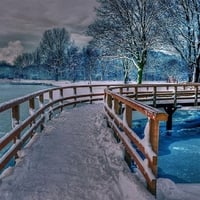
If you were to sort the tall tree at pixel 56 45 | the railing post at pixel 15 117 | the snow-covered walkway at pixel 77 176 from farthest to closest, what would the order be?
the tall tree at pixel 56 45, the railing post at pixel 15 117, the snow-covered walkway at pixel 77 176

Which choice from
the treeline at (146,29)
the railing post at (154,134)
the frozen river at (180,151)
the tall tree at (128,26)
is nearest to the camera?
the railing post at (154,134)

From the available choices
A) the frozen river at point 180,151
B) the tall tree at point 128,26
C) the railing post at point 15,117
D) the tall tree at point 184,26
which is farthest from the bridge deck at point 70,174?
the tall tree at point 128,26

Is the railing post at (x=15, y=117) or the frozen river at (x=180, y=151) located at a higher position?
the railing post at (x=15, y=117)

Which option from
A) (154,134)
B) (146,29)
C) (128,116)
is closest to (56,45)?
(146,29)

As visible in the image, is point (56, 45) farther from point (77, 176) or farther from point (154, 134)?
point (154, 134)

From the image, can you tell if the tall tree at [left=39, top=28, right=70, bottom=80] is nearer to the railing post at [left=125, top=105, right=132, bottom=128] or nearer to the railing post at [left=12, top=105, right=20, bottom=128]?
the railing post at [left=12, top=105, right=20, bottom=128]

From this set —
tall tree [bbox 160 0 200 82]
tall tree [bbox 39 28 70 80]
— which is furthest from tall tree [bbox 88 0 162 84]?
tall tree [bbox 39 28 70 80]

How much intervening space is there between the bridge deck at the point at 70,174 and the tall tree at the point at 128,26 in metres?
18.6

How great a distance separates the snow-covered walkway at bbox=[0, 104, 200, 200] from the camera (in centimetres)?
372

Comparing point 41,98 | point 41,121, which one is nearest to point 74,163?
point 41,121

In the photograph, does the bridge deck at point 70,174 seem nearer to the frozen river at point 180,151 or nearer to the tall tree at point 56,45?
the frozen river at point 180,151

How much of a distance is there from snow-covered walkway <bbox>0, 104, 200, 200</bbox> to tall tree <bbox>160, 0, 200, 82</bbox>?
18.2m

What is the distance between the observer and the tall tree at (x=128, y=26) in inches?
937

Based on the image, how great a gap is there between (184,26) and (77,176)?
21.0m
